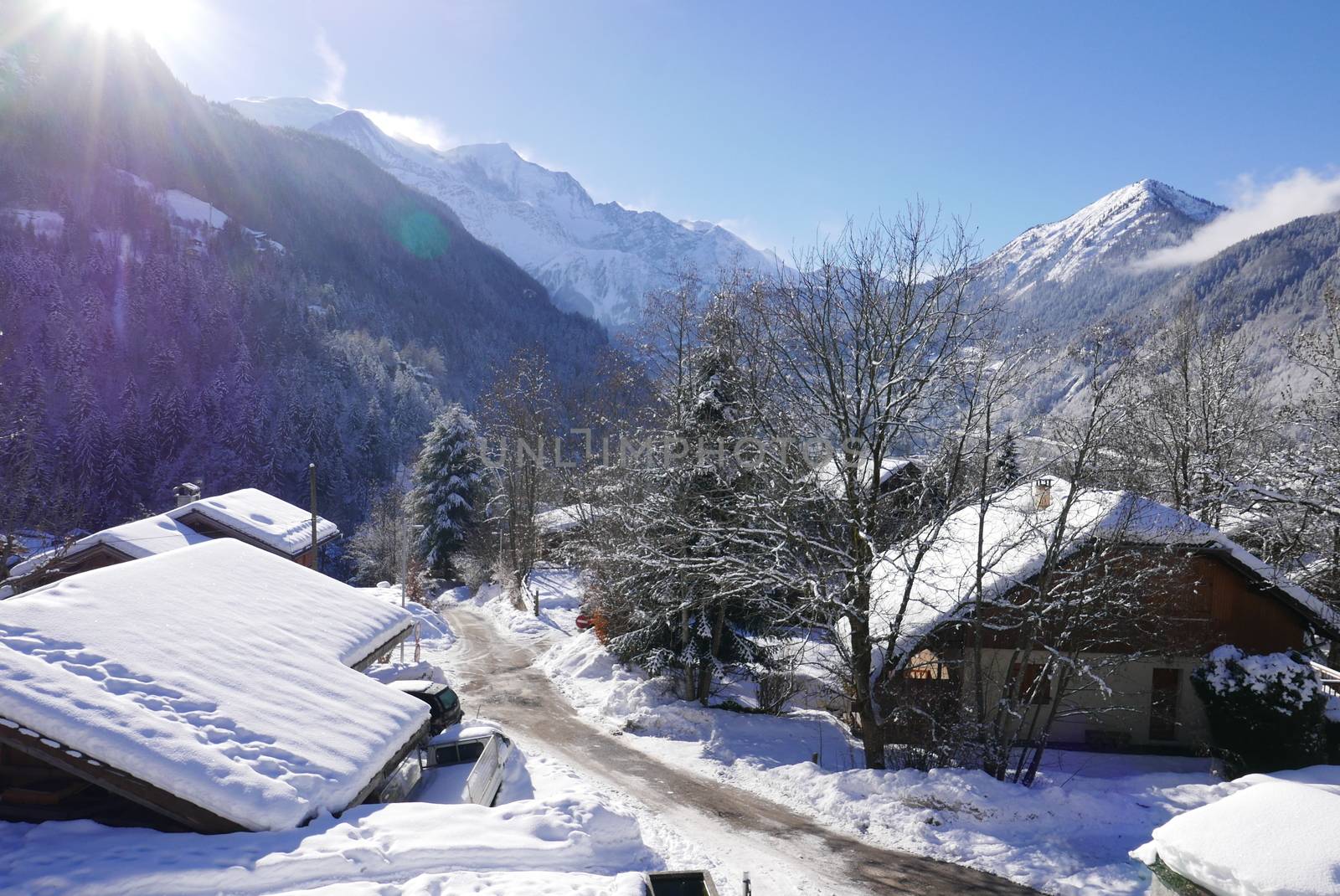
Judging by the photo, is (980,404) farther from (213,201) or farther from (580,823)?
(213,201)

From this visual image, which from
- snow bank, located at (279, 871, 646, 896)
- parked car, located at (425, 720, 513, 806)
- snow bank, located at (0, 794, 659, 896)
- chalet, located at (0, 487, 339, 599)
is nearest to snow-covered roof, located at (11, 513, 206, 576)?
chalet, located at (0, 487, 339, 599)

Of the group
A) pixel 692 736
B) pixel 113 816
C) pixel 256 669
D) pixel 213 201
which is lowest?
pixel 692 736

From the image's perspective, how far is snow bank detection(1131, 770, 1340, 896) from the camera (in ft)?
20.0

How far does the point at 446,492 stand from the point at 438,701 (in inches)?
1253

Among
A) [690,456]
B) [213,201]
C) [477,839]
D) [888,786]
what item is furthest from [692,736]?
[213,201]

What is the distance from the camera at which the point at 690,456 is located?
61.9 ft

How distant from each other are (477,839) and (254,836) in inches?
94.3

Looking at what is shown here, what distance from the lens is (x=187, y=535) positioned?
26.3m

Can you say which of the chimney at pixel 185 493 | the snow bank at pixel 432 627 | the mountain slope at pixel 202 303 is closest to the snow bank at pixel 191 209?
the mountain slope at pixel 202 303

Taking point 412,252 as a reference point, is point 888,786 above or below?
below

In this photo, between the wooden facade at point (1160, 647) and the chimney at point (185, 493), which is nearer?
the wooden facade at point (1160, 647)

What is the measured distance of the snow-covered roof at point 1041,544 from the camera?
43.9 ft

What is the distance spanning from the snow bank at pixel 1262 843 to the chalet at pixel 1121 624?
6482mm

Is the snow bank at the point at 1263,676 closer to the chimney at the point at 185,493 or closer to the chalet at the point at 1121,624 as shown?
the chalet at the point at 1121,624
